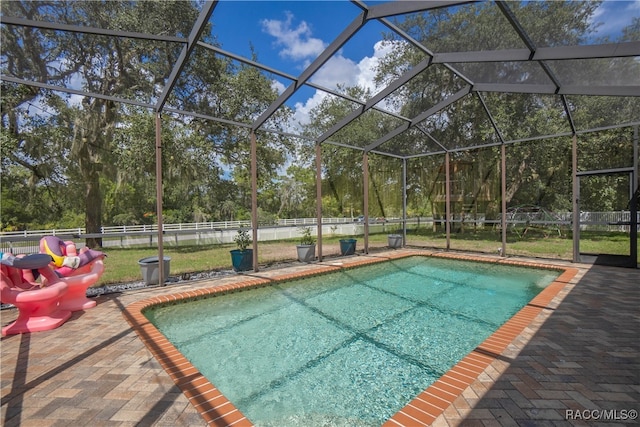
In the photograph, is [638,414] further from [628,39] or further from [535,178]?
[535,178]

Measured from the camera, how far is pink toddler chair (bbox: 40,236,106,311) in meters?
3.55

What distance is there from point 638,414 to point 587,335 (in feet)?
4.38

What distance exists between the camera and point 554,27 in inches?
154

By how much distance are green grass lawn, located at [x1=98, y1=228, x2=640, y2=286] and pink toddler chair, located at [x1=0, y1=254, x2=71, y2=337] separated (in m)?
2.00

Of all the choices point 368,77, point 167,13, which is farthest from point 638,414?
point 167,13

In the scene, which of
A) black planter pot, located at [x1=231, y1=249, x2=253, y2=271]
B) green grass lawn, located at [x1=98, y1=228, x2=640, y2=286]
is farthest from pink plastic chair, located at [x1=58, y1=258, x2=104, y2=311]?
black planter pot, located at [x1=231, y1=249, x2=253, y2=271]

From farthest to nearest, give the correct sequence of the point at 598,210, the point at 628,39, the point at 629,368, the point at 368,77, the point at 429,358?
the point at 598,210 < the point at 368,77 < the point at 628,39 < the point at 429,358 < the point at 629,368

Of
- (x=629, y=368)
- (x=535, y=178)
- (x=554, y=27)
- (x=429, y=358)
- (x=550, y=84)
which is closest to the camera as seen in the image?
(x=629, y=368)

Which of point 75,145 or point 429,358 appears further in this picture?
point 75,145

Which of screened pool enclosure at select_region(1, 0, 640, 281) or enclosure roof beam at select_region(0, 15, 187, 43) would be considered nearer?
enclosure roof beam at select_region(0, 15, 187, 43)

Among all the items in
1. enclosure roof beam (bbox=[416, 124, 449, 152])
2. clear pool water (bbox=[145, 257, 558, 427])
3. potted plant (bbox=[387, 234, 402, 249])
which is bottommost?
clear pool water (bbox=[145, 257, 558, 427])

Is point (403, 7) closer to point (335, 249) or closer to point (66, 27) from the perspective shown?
point (66, 27)

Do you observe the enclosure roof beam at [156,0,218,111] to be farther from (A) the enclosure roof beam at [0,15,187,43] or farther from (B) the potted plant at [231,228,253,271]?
(B) the potted plant at [231,228,253,271]

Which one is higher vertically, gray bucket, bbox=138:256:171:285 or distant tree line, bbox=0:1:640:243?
distant tree line, bbox=0:1:640:243
